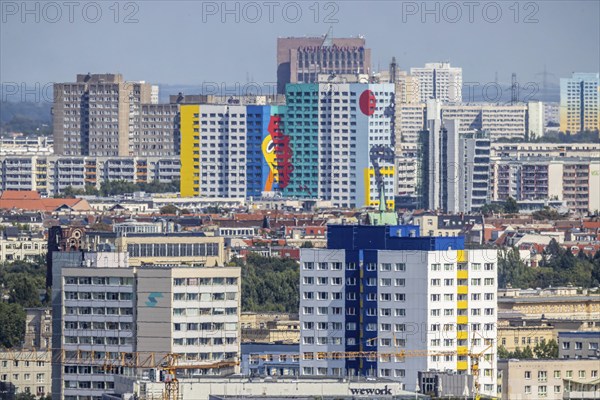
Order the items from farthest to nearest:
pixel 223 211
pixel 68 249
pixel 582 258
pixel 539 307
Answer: pixel 223 211, pixel 582 258, pixel 539 307, pixel 68 249

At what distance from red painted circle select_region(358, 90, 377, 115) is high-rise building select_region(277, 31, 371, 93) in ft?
153

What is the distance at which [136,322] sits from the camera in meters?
50.8

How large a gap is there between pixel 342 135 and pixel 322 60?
51.1 m

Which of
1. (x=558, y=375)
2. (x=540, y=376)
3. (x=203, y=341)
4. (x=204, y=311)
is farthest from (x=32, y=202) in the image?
(x=558, y=375)

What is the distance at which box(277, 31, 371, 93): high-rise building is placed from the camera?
619 ft

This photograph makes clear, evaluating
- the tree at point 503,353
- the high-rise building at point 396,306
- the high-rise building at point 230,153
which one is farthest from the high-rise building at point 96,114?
the high-rise building at point 396,306

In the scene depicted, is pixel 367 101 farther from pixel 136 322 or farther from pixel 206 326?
pixel 136 322

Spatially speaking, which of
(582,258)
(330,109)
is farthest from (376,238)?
→ (330,109)

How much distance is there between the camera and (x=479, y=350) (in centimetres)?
5088

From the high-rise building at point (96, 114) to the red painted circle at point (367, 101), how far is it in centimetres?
1666

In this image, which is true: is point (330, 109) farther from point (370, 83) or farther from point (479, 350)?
point (479, 350)

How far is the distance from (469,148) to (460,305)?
256 feet

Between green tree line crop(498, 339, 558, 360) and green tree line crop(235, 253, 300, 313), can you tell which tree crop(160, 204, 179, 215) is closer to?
green tree line crop(235, 253, 300, 313)

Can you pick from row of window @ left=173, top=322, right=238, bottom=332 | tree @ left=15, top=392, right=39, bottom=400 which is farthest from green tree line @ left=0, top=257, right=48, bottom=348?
row of window @ left=173, top=322, right=238, bottom=332
